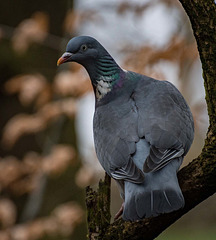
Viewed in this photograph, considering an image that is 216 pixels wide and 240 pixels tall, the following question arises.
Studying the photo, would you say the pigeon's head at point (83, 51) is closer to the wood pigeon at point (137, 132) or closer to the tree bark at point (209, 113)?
the wood pigeon at point (137, 132)

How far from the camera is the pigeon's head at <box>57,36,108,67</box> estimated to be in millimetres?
A: 4312

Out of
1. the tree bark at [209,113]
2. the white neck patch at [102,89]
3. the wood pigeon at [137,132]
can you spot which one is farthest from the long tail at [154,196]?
the white neck patch at [102,89]

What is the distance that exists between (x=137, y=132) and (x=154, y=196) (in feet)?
1.82

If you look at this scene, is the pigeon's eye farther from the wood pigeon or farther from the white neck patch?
the white neck patch

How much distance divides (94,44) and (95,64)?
17 centimetres

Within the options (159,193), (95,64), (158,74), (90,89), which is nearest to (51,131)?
(90,89)

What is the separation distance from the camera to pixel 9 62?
23.4ft

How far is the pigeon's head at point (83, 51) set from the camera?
4312mm

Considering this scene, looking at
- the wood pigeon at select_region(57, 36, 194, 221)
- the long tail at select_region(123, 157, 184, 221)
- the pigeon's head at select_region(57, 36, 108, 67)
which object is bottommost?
the long tail at select_region(123, 157, 184, 221)

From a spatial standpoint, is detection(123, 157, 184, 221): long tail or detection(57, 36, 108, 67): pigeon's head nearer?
detection(123, 157, 184, 221): long tail

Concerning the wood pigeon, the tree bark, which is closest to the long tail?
the wood pigeon

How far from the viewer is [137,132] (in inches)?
139

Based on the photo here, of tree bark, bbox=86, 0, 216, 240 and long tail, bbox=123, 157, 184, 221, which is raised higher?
tree bark, bbox=86, 0, 216, 240

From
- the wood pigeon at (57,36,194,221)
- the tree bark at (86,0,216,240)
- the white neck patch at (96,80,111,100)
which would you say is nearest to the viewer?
the tree bark at (86,0,216,240)
